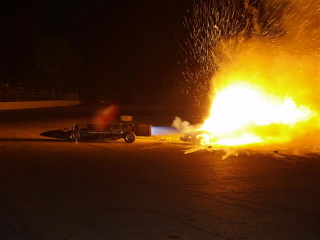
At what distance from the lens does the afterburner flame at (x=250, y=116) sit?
2058 centimetres

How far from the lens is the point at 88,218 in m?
6.82

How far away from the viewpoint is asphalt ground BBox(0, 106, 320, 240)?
6.32m

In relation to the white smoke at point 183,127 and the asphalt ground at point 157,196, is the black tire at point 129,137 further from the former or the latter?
the white smoke at point 183,127

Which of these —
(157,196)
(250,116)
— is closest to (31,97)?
(250,116)

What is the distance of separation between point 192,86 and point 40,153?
60.1m

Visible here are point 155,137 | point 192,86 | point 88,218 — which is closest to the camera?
point 88,218

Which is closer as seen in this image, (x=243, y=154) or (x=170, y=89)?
(x=243, y=154)

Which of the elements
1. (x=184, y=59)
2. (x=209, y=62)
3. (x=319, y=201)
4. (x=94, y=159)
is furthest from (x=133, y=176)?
(x=184, y=59)

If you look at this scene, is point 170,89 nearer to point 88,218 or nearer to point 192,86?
point 192,86

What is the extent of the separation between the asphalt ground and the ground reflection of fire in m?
5.67

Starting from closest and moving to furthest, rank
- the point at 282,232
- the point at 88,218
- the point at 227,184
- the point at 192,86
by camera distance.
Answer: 1. the point at 282,232
2. the point at 88,218
3. the point at 227,184
4. the point at 192,86

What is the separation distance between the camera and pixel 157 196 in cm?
831

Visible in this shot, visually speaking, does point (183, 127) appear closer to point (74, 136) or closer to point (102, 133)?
point (102, 133)

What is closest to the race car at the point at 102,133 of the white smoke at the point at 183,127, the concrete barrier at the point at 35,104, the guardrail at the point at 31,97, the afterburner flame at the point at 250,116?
the afterburner flame at the point at 250,116
